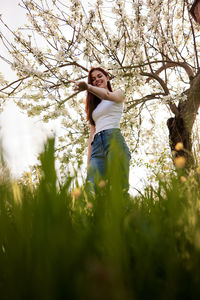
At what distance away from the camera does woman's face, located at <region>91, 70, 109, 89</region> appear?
385 centimetres

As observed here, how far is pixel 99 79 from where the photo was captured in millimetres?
3865

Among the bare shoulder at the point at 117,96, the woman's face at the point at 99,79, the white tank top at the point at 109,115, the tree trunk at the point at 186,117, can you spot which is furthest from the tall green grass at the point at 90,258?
the tree trunk at the point at 186,117

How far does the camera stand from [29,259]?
1.52 feet

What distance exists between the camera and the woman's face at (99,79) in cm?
385

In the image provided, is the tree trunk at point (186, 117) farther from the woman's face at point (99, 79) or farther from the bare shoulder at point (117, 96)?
the bare shoulder at point (117, 96)

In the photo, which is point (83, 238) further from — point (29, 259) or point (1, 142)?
point (1, 142)

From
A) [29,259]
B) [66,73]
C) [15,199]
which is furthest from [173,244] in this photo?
[66,73]

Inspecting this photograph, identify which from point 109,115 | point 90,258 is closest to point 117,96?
point 109,115

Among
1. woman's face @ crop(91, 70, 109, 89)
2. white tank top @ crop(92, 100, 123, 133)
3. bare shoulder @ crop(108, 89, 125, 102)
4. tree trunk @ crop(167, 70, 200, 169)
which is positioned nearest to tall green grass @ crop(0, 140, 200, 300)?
bare shoulder @ crop(108, 89, 125, 102)

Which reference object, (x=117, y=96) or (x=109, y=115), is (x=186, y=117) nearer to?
(x=109, y=115)

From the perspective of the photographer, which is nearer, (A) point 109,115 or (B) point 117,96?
(B) point 117,96

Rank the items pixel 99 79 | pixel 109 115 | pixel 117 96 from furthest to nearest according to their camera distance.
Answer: pixel 99 79
pixel 109 115
pixel 117 96

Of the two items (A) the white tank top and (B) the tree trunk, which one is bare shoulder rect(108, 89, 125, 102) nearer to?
(A) the white tank top

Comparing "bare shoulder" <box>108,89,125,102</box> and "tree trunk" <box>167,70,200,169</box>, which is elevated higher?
"tree trunk" <box>167,70,200,169</box>
